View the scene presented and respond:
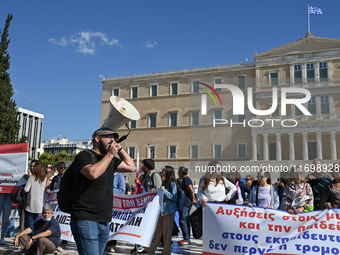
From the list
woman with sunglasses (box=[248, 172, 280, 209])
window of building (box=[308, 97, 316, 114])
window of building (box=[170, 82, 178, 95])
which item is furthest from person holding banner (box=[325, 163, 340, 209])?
window of building (box=[170, 82, 178, 95])

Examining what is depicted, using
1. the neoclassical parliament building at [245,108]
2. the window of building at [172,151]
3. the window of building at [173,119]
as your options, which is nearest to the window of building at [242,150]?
the neoclassical parliament building at [245,108]

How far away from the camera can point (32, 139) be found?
374 ft

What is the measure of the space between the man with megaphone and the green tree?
27389 mm

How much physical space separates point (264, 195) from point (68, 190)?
401cm

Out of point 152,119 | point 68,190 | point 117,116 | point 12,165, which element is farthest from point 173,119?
point 68,190

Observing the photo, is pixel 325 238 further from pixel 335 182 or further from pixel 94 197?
pixel 94 197

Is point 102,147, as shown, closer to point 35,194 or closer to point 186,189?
point 35,194

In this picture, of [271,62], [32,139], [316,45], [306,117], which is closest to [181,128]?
[271,62]

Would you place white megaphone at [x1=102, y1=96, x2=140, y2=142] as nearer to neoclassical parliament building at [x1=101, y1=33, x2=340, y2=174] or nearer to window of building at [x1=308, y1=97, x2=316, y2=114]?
neoclassical parliament building at [x1=101, y1=33, x2=340, y2=174]

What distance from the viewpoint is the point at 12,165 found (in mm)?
7867

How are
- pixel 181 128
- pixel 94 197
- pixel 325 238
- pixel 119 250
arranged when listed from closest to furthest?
pixel 94 197
pixel 325 238
pixel 119 250
pixel 181 128

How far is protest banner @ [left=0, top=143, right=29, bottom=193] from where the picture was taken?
7.68m

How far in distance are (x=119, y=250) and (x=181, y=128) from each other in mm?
33214

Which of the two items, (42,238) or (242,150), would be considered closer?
(42,238)
